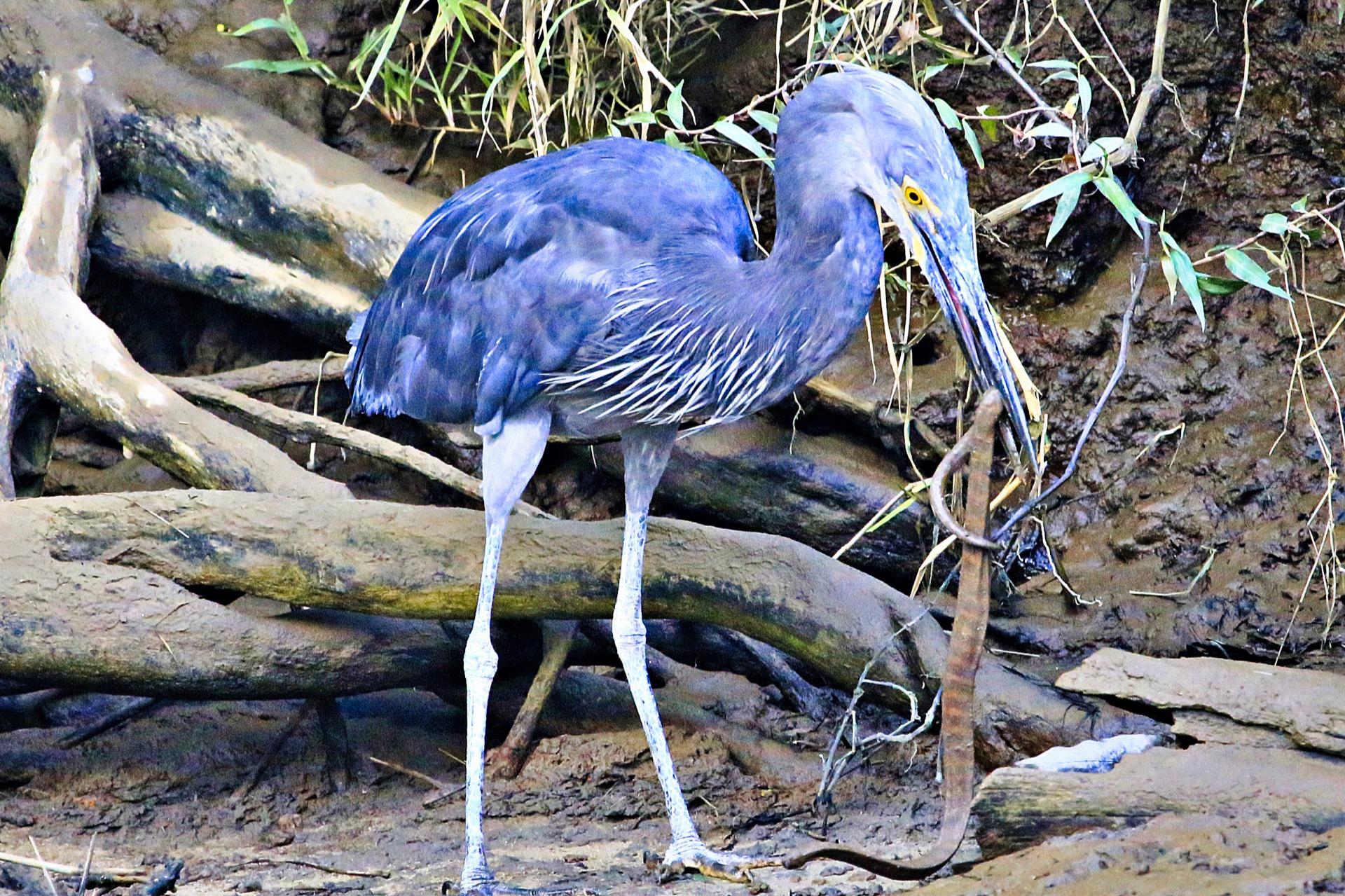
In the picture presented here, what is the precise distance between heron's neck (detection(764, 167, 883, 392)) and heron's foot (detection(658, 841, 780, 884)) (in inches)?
35.7

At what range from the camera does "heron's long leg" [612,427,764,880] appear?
2.85m

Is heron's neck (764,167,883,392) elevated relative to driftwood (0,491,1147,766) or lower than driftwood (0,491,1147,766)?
elevated

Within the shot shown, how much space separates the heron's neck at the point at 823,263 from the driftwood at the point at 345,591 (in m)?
0.57

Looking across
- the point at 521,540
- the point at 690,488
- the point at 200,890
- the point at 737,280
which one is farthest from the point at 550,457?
the point at 200,890

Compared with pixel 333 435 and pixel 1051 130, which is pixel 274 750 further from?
pixel 1051 130

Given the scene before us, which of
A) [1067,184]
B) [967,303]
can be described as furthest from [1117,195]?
[967,303]

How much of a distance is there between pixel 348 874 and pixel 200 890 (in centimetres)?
26

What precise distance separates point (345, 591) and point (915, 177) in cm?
141

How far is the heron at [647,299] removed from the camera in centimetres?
248

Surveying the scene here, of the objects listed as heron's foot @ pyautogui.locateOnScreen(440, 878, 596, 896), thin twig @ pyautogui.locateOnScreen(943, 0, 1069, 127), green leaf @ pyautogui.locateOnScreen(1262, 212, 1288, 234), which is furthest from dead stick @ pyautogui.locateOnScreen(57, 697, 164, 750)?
green leaf @ pyautogui.locateOnScreen(1262, 212, 1288, 234)

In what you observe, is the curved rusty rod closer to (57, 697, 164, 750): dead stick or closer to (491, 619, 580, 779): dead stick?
(491, 619, 580, 779): dead stick

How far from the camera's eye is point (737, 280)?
2721mm

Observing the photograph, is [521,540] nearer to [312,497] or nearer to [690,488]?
→ [312,497]

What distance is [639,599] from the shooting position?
299 cm
